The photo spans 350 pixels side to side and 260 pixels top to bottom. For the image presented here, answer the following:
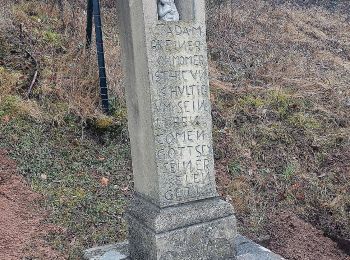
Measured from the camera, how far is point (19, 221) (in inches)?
173

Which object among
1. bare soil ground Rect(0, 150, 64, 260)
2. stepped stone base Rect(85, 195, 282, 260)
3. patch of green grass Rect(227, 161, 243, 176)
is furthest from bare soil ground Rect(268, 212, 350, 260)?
bare soil ground Rect(0, 150, 64, 260)

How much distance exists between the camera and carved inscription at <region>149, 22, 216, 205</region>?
3.21 m

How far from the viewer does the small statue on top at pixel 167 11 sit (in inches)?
129

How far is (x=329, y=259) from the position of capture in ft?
14.6

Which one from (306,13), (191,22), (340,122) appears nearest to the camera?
(191,22)

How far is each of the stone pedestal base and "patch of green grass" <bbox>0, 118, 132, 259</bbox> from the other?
0.88m

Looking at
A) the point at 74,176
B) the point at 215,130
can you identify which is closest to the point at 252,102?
the point at 215,130

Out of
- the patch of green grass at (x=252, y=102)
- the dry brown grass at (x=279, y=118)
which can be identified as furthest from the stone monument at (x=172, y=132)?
the patch of green grass at (x=252, y=102)

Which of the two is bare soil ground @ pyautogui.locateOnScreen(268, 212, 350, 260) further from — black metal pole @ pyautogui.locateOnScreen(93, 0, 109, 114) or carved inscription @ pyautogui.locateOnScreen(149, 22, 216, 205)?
black metal pole @ pyautogui.locateOnScreen(93, 0, 109, 114)

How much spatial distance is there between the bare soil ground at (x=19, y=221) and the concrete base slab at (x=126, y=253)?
409mm

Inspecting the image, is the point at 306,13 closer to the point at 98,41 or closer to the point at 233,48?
the point at 233,48

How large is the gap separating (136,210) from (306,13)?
30.4 ft

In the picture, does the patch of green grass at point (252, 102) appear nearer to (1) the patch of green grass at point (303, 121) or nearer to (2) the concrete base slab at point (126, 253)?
(1) the patch of green grass at point (303, 121)

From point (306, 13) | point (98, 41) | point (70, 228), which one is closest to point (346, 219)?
point (70, 228)
